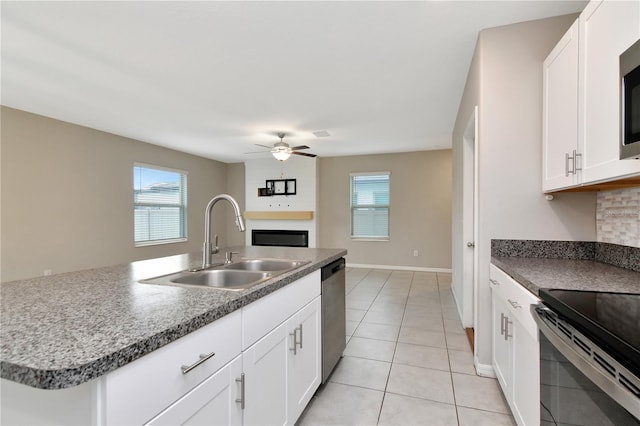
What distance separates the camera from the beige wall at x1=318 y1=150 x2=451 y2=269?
241 inches

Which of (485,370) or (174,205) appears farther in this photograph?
(174,205)

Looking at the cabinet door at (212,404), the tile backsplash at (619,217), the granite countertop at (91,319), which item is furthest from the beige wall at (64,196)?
the tile backsplash at (619,217)

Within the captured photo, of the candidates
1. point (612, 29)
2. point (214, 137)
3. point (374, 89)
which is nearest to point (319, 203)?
point (214, 137)

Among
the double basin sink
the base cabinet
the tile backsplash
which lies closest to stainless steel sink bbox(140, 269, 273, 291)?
the double basin sink

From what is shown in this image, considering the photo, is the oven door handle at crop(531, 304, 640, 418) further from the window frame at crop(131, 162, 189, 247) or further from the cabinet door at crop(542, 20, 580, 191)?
the window frame at crop(131, 162, 189, 247)

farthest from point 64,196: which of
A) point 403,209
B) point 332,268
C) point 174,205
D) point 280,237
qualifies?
point 403,209

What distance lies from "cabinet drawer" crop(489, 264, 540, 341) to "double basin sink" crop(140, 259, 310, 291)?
1133 millimetres

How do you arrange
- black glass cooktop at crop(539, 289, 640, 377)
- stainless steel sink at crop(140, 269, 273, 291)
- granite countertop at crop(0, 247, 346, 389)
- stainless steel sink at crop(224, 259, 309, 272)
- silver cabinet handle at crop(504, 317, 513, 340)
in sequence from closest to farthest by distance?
granite countertop at crop(0, 247, 346, 389), black glass cooktop at crop(539, 289, 640, 377), stainless steel sink at crop(140, 269, 273, 291), silver cabinet handle at crop(504, 317, 513, 340), stainless steel sink at crop(224, 259, 309, 272)

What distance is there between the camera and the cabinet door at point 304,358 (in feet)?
5.08

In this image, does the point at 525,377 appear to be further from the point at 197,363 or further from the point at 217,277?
the point at 217,277

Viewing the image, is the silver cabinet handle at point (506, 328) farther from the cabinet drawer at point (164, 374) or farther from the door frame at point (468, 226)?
the cabinet drawer at point (164, 374)

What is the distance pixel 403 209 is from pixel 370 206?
2.36 ft

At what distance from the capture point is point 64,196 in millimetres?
4184

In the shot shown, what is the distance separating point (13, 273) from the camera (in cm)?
364
